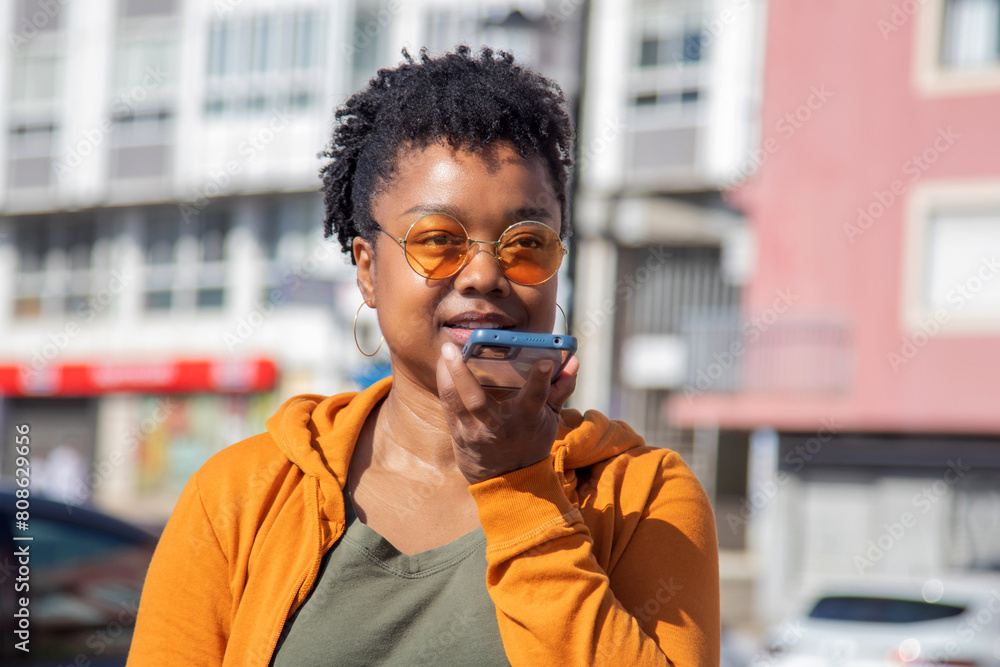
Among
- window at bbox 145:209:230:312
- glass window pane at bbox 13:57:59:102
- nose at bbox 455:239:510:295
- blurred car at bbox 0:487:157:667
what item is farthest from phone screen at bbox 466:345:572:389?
glass window pane at bbox 13:57:59:102

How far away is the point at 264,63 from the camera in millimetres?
21156

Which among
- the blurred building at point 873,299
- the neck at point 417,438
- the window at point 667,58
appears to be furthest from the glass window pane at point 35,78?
the neck at point 417,438

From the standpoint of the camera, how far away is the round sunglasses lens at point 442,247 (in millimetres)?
1696

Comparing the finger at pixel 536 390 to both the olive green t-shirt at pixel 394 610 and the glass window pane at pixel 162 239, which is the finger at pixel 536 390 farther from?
the glass window pane at pixel 162 239

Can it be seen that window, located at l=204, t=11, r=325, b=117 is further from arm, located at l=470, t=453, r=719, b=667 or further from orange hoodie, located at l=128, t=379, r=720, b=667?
arm, located at l=470, t=453, r=719, b=667

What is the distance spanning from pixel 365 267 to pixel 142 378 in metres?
21.3

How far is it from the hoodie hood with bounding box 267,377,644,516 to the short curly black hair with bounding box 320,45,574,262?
288 millimetres

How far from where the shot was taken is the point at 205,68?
852 inches

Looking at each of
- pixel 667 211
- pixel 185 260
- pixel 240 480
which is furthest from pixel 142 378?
pixel 240 480

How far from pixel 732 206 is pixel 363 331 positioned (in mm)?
6973

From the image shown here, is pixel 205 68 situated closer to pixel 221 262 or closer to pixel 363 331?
pixel 221 262

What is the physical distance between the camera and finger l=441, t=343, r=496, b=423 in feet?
4.74

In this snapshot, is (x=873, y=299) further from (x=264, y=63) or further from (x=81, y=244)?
(x=81, y=244)

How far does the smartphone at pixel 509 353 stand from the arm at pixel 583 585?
145 millimetres
